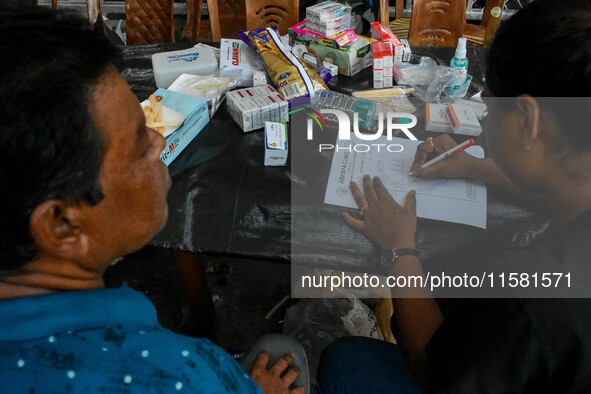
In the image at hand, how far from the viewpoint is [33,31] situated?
1.78 ft

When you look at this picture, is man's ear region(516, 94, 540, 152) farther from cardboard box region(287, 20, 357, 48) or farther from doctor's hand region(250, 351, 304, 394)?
cardboard box region(287, 20, 357, 48)

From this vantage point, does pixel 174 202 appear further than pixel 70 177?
Yes

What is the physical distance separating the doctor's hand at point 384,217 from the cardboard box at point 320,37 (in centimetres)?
67

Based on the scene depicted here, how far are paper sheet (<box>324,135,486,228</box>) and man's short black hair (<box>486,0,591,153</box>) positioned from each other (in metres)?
0.38

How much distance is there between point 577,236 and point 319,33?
114cm

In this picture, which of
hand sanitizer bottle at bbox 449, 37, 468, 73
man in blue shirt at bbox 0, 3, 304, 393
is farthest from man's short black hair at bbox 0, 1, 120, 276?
hand sanitizer bottle at bbox 449, 37, 468, 73

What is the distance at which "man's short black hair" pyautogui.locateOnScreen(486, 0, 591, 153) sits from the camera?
0.64 m

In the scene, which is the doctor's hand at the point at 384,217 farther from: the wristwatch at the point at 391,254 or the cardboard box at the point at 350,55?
the cardboard box at the point at 350,55

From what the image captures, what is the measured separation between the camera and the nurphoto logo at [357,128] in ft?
4.15

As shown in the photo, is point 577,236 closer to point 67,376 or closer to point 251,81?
point 67,376

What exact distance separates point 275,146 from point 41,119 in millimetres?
740

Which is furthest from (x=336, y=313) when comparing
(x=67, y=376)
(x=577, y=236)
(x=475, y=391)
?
(x=67, y=376)

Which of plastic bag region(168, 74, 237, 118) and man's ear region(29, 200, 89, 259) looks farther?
plastic bag region(168, 74, 237, 118)

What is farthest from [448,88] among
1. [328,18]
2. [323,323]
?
[323,323]
